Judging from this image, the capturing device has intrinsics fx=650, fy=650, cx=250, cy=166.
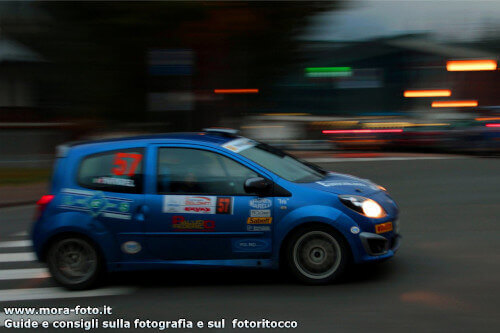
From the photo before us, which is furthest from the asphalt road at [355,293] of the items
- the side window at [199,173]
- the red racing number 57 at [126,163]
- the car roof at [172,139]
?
the car roof at [172,139]

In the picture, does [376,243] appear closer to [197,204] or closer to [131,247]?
[197,204]

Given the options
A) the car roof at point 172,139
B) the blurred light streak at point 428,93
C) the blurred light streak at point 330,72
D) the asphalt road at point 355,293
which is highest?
the blurred light streak at point 330,72

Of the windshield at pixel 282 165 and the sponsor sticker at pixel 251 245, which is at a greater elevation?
the windshield at pixel 282 165

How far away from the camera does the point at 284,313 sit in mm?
5535

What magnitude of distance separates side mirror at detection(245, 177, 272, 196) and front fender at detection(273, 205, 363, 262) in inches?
12.7

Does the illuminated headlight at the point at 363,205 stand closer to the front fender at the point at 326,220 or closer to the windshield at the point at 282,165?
the front fender at the point at 326,220

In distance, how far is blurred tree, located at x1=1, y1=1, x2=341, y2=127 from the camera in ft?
61.1

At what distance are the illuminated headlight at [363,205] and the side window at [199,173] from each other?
941 mm

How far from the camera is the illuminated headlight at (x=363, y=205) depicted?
6328 millimetres

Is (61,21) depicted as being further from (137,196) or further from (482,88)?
(482,88)

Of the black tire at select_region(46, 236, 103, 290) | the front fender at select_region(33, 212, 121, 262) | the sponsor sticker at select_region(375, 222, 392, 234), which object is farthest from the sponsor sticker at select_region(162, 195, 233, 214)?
the sponsor sticker at select_region(375, 222, 392, 234)

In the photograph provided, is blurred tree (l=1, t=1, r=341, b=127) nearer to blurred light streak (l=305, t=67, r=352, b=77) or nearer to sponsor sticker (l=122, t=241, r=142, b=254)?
blurred light streak (l=305, t=67, r=352, b=77)

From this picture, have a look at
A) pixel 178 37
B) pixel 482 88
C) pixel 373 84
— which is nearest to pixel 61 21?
pixel 178 37

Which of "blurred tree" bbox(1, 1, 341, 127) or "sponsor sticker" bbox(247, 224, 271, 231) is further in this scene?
"blurred tree" bbox(1, 1, 341, 127)
